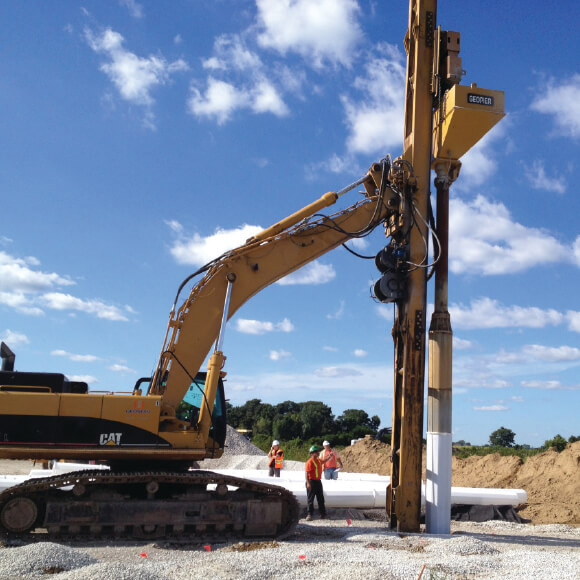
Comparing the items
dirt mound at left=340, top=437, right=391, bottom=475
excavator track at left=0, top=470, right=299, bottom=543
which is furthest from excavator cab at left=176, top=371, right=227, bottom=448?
dirt mound at left=340, top=437, right=391, bottom=475

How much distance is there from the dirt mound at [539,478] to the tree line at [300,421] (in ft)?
68.2

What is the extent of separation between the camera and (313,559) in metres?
7.30

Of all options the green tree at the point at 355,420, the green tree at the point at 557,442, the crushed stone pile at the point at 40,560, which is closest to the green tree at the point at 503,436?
the green tree at the point at 355,420

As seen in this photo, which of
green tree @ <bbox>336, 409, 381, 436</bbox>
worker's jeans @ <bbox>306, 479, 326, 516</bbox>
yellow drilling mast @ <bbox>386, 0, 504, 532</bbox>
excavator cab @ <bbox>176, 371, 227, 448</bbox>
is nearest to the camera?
excavator cab @ <bbox>176, 371, 227, 448</bbox>

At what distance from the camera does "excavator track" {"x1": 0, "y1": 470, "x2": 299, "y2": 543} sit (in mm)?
8617

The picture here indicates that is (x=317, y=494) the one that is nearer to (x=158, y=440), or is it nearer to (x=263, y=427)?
(x=158, y=440)

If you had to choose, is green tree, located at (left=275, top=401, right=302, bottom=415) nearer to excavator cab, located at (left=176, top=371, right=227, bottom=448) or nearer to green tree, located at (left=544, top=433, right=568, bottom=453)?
green tree, located at (left=544, top=433, right=568, bottom=453)

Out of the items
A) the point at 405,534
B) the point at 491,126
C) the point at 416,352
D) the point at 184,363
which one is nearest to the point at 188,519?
the point at 184,363

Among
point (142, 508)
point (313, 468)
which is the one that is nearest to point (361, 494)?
point (313, 468)

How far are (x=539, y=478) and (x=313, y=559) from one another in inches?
463

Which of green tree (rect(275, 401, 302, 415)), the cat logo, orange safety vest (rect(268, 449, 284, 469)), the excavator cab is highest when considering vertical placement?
green tree (rect(275, 401, 302, 415))

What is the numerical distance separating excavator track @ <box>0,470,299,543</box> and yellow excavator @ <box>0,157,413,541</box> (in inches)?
0.6

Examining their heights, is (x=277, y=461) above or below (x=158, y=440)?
below

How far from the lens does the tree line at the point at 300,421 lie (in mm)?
48312
